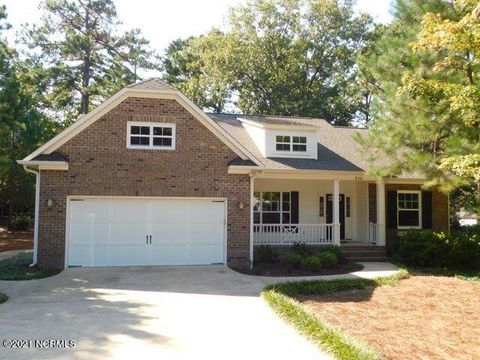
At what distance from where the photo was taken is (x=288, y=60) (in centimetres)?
3716

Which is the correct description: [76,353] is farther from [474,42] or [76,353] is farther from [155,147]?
[474,42]

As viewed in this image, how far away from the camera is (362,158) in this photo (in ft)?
57.5

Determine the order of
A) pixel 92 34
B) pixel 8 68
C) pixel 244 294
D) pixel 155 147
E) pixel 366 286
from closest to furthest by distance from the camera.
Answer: pixel 244 294
pixel 366 286
pixel 155 147
pixel 8 68
pixel 92 34

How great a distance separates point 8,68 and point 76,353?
762 inches

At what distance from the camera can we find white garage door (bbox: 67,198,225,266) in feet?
44.4

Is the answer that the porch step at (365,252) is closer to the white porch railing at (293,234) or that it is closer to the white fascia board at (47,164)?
the white porch railing at (293,234)

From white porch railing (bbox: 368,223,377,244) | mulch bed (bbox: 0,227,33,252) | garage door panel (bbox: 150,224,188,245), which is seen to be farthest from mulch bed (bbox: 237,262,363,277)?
mulch bed (bbox: 0,227,33,252)

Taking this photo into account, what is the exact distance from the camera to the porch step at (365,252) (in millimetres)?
16234

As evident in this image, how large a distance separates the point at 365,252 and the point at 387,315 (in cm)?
780

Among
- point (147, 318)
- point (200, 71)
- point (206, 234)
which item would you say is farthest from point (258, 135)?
point (200, 71)

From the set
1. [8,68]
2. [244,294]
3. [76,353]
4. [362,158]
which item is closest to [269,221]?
[362,158]

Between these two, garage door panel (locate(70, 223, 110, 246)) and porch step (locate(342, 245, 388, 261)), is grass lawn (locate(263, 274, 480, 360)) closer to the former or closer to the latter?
porch step (locate(342, 245, 388, 261))

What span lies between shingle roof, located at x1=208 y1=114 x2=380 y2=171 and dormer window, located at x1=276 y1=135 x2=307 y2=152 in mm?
584

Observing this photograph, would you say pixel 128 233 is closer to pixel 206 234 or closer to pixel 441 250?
pixel 206 234
